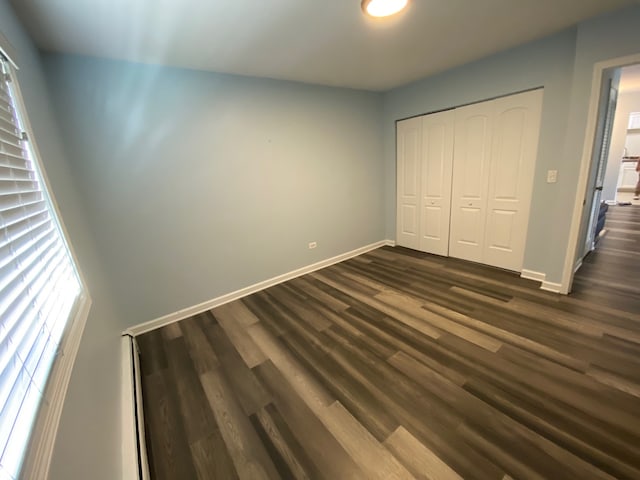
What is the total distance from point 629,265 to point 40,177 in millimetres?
5624

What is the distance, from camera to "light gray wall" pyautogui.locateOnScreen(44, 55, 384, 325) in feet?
7.46

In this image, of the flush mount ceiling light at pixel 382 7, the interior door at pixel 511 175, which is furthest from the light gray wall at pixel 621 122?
the flush mount ceiling light at pixel 382 7

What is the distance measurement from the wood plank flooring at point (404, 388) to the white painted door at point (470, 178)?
90 cm

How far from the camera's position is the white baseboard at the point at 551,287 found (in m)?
2.77

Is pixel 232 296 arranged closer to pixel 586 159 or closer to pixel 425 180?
pixel 425 180

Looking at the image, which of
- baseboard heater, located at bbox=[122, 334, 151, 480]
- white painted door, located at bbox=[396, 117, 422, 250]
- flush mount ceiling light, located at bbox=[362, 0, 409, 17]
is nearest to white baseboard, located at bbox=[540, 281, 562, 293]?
white painted door, located at bbox=[396, 117, 422, 250]

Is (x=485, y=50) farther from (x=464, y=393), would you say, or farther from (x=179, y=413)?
(x=179, y=413)

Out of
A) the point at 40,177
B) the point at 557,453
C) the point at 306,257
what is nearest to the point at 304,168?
the point at 306,257

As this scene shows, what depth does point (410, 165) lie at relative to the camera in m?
4.18

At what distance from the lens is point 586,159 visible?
2430mm

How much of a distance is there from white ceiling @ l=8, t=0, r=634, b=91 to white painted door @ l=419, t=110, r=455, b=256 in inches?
36.4

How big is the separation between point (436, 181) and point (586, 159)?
166 centimetres

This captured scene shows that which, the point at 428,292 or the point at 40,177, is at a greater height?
the point at 40,177

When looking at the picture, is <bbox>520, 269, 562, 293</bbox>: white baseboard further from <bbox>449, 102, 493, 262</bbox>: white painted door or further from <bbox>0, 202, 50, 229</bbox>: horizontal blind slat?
<bbox>0, 202, 50, 229</bbox>: horizontal blind slat
